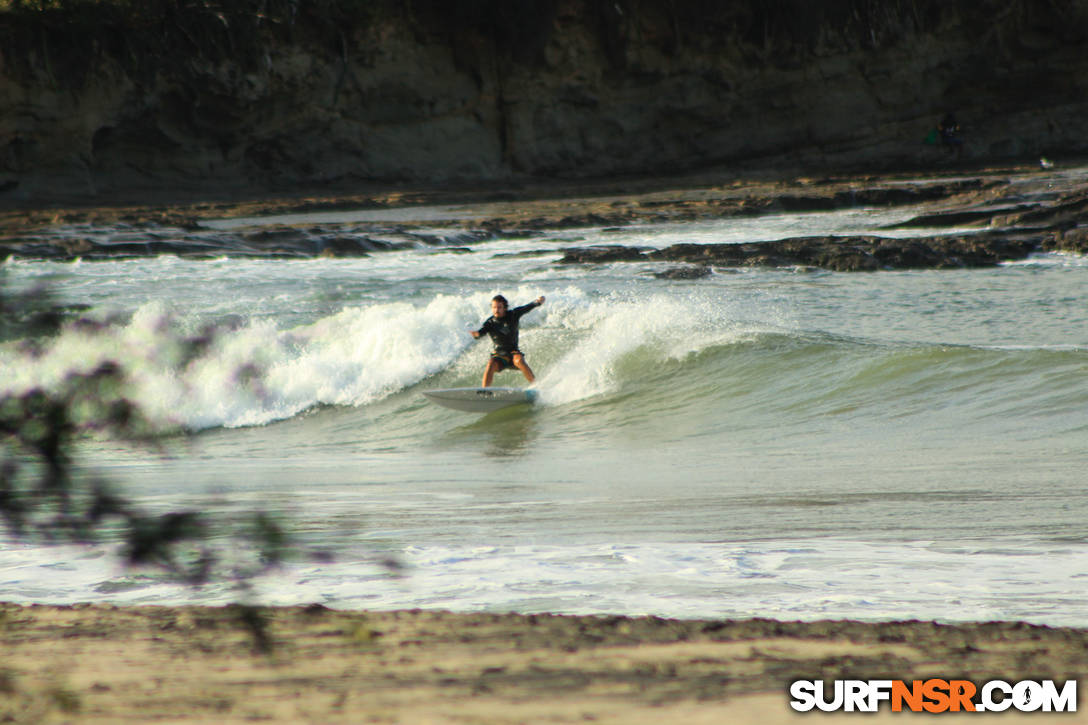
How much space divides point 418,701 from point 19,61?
32077 millimetres

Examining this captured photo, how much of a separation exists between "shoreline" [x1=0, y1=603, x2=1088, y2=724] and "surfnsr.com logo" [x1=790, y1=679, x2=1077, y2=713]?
4 cm

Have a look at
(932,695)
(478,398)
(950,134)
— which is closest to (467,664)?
(932,695)

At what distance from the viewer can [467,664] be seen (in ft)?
8.95

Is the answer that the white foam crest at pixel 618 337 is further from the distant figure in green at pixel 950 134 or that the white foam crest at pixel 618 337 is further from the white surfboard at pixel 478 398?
the distant figure in green at pixel 950 134

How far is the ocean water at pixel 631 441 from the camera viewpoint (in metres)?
3.41

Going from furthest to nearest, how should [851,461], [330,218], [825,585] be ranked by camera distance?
[330,218], [851,461], [825,585]

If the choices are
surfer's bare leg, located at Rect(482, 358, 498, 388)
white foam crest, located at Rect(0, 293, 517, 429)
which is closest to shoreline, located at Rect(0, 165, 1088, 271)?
white foam crest, located at Rect(0, 293, 517, 429)

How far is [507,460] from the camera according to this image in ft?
27.9

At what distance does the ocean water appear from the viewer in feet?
11.2

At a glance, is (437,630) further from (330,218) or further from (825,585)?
(330,218)

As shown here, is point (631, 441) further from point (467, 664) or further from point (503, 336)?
point (467, 664)

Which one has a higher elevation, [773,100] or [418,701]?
[773,100]

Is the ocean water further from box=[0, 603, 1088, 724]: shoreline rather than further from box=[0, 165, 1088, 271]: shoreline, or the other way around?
box=[0, 165, 1088, 271]: shoreline

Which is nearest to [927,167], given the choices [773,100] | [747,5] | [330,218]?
[773,100]
